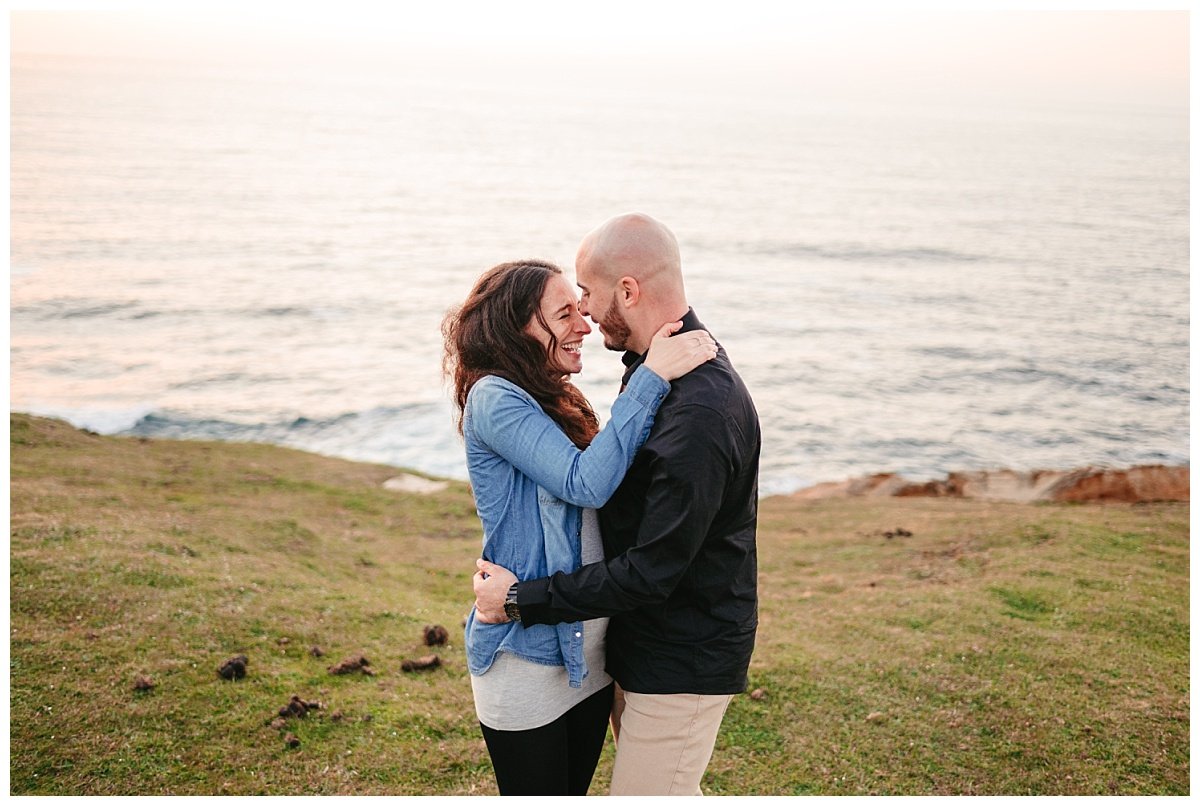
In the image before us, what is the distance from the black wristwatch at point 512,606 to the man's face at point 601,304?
3.47 ft

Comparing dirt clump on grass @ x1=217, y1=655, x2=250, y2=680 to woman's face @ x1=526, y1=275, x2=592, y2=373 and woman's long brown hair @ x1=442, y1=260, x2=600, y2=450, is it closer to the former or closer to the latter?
woman's long brown hair @ x1=442, y1=260, x2=600, y2=450

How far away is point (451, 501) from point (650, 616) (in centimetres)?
1173

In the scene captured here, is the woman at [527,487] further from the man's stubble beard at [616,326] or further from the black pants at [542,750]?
the man's stubble beard at [616,326]

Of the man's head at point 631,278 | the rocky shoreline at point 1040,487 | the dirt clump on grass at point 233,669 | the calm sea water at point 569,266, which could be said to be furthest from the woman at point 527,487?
the calm sea water at point 569,266

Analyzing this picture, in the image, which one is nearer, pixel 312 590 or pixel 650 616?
pixel 650 616

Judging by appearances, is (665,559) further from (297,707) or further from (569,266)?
(569,266)

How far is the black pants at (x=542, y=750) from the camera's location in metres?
3.48

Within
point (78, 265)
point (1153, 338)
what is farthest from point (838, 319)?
point (78, 265)

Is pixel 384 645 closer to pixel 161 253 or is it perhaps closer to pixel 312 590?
pixel 312 590

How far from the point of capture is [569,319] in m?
3.59

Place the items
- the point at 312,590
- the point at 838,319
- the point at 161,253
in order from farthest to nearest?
the point at 161,253
the point at 838,319
the point at 312,590

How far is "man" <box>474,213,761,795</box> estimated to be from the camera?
315cm

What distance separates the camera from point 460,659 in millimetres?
7695

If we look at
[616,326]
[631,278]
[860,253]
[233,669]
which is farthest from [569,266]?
[631,278]
